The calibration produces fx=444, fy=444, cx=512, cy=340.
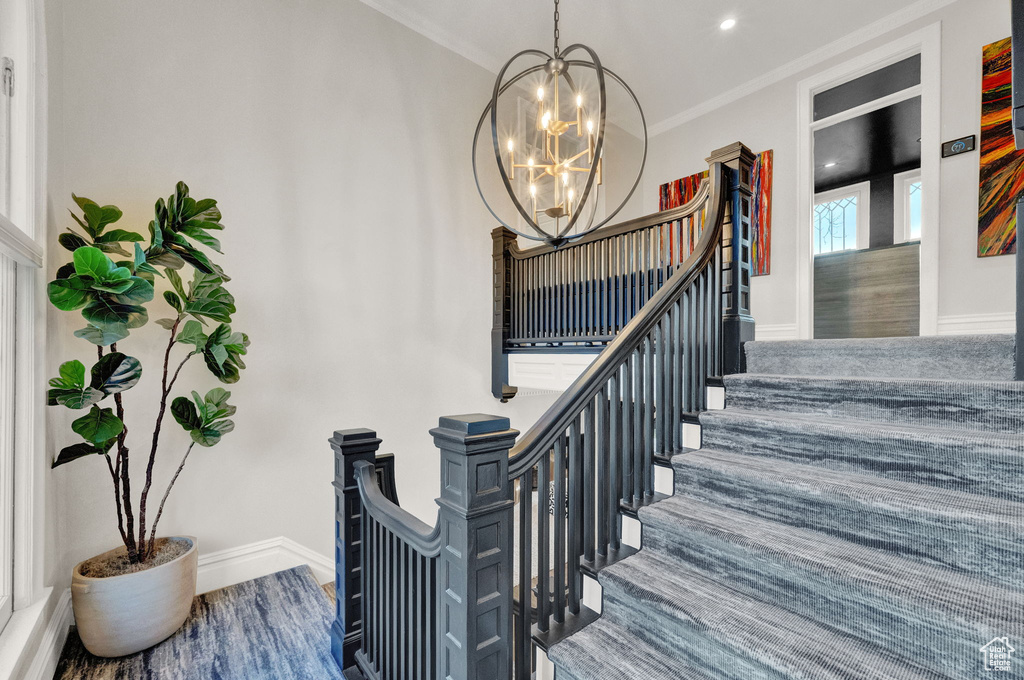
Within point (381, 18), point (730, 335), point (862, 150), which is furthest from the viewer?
point (862, 150)

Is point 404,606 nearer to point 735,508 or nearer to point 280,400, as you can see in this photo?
point 735,508

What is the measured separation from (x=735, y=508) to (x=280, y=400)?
246 centimetres

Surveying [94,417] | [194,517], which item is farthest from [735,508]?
[194,517]

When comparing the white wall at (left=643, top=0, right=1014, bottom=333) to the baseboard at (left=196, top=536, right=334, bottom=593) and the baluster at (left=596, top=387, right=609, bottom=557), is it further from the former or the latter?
the baseboard at (left=196, top=536, right=334, bottom=593)

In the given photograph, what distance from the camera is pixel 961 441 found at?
1.31 metres

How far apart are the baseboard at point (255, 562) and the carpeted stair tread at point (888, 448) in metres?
2.43

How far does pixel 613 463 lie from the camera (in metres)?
1.65

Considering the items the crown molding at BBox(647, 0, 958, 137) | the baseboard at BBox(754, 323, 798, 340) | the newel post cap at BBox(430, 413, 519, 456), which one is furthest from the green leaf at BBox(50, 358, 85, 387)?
the crown molding at BBox(647, 0, 958, 137)

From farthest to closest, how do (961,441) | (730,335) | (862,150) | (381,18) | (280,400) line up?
(862,150)
(381,18)
(280,400)
(730,335)
(961,441)

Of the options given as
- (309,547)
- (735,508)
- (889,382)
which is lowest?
(309,547)

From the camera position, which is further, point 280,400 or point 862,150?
point 862,150

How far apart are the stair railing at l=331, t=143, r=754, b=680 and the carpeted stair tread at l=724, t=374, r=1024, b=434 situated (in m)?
0.24

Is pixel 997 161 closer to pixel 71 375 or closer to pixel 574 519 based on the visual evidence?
pixel 574 519

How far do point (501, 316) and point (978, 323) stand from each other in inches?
136
